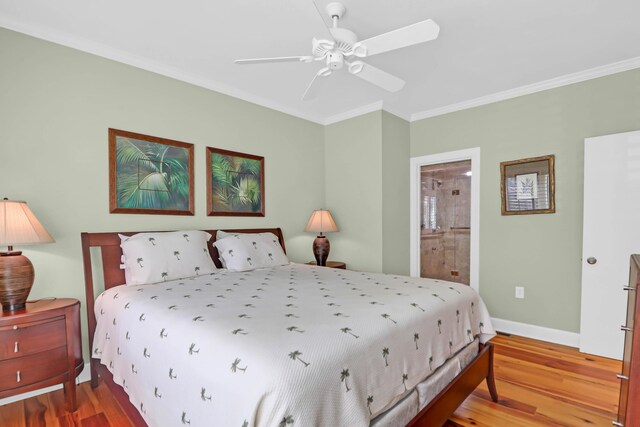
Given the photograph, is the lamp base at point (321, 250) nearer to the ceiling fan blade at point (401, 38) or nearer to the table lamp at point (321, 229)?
the table lamp at point (321, 229)

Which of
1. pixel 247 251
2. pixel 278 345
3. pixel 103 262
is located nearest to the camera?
pixel 278 345

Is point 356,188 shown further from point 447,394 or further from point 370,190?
point 447,394

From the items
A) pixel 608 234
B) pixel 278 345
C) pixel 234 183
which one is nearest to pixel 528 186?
pixel 608 234

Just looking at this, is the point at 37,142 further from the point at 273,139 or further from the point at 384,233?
the point at 384,233

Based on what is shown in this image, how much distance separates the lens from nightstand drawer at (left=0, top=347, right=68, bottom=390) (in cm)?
185

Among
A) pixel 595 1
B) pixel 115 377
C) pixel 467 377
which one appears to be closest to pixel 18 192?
pixel 115 377

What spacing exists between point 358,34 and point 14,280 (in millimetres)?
2712

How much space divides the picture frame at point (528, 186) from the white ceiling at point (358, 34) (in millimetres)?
764

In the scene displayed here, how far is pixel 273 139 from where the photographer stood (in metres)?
3.81

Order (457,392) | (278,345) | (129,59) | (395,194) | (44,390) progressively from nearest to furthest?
(278,345), (457,392), (44,390), (129,59), (395,194)

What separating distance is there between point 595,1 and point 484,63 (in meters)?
0.85

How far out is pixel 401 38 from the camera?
179 cm

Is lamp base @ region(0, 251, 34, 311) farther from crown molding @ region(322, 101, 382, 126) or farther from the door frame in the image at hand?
the door frame

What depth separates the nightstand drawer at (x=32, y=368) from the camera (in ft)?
6.07
